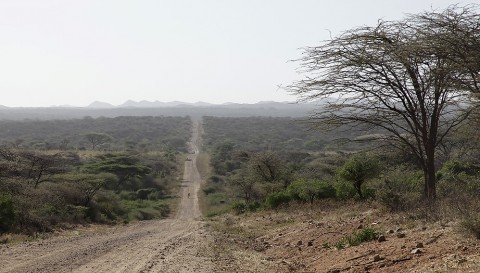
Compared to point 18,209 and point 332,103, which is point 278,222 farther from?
point 18,209

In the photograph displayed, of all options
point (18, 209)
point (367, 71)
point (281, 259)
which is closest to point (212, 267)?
point (281, 259)

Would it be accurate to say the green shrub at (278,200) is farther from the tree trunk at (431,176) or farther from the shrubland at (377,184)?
the tree trunk at (431,176)

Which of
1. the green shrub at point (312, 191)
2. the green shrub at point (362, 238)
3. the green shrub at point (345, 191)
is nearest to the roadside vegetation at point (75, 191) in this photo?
the green shrub at point (312, 191)

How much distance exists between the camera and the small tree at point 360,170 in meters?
18.7

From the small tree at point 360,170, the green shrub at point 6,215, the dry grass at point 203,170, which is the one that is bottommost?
the dry grass at point 203,170

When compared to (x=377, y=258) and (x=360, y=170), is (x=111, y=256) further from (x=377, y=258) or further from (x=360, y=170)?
(x=360, y=170)

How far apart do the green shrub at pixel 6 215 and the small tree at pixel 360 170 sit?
1399 centimetres

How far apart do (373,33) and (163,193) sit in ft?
133

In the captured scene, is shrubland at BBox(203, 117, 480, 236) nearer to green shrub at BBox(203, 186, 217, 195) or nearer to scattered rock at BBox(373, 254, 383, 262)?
Result: green shrub at BBox(203, 186, 217, 195)

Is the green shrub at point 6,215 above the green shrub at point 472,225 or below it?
below

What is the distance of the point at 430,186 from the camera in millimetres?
11414

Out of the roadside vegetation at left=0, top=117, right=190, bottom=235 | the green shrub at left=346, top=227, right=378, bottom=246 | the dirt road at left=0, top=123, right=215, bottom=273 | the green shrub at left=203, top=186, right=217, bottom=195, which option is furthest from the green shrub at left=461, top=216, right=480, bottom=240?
the green shrub at left=203, top=186, right=217, bottom=195

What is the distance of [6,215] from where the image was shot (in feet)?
62.8

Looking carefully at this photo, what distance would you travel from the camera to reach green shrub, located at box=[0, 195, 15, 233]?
18922 mm
